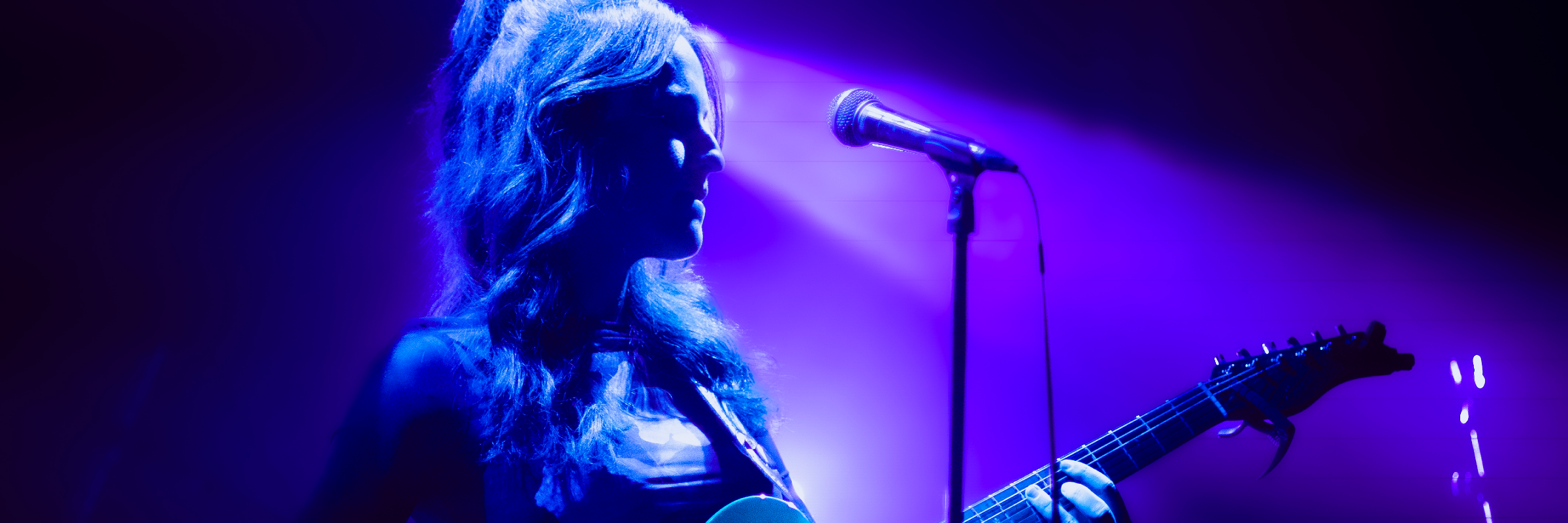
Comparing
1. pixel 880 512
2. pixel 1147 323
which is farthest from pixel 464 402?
pixel 1147 323

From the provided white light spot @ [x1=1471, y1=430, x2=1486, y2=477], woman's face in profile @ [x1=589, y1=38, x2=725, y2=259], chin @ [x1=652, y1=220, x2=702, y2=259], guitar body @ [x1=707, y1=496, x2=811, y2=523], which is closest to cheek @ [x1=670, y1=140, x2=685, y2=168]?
woman's face in profile @ [x1=589, y1=38, x2=725, y2=259]

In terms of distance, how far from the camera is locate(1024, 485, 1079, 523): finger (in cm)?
150

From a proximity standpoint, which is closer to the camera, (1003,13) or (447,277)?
(447,277)

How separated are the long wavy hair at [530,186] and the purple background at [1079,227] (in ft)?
4.20

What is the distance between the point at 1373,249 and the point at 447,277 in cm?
333

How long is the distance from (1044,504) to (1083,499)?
0.11 metres

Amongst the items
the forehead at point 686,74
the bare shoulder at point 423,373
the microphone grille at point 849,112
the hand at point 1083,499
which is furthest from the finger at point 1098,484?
the bare shoulder at point 423,373

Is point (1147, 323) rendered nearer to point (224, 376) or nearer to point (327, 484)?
point (327, 484)

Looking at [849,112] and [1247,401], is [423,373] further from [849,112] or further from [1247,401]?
[1247,401]

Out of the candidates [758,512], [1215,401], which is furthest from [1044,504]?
[758,512]

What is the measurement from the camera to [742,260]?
2.88 meters

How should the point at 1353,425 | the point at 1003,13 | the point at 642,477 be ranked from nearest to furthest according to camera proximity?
the point at 642,477, the point at 1353,425, the point at 1003,13

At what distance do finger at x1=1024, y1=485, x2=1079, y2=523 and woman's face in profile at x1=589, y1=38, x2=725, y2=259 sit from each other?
95 centimetres

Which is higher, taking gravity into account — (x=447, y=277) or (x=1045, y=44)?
(x=1045, y=44)
